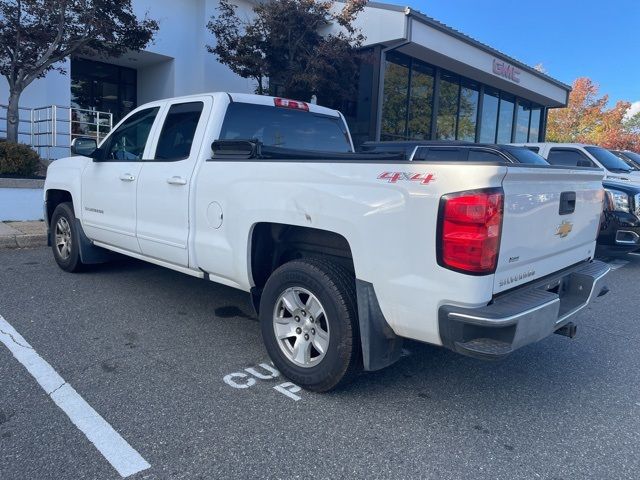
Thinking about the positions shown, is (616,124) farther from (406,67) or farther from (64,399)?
(64,399)

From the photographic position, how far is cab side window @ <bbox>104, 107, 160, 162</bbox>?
4.86m

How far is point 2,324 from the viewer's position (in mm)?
4246

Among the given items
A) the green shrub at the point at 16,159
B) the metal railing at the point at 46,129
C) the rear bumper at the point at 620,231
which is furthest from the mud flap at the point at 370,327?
the metal railing at the point at 46,129

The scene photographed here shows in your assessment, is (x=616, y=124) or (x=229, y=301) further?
(x=616, y=124)

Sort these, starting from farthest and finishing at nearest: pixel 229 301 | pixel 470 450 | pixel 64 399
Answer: pixel 229 301 → pixel 64 399 → pixel 470 450

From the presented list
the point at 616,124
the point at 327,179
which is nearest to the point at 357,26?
the point at 327,179

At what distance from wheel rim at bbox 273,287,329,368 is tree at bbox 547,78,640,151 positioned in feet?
137

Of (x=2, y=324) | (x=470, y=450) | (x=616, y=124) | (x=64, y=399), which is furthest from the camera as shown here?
(x=616, y=124)

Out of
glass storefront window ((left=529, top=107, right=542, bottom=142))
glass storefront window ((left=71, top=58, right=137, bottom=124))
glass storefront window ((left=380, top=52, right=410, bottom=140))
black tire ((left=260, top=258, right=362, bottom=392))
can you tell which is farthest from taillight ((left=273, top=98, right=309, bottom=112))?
glass storefront window ((left=529, top=107, right=542, bottom=142))

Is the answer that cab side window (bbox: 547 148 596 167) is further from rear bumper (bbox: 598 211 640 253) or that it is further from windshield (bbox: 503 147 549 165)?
windshield (bbox: 503 147 549 165)

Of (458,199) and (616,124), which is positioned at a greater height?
(616,124)

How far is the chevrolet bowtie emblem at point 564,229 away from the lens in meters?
3.22

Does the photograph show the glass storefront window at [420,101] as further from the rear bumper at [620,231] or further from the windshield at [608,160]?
the rear bumper at [620,231]

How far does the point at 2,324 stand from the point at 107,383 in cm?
164
